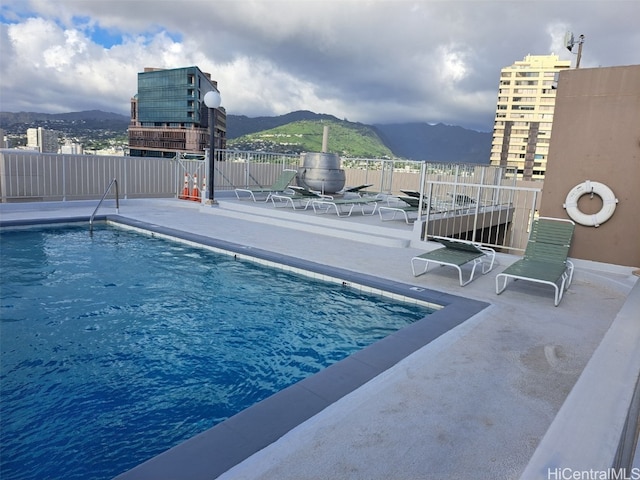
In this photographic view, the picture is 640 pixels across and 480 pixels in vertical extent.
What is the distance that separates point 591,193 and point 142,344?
731cm

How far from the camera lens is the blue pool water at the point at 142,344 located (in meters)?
2.62

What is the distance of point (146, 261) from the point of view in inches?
267

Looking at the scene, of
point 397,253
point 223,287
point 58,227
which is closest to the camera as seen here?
point 223,287

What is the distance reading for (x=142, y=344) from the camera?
13.0ft

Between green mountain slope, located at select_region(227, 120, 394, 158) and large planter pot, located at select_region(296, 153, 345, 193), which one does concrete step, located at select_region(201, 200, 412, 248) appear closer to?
large planter pot, located at select_region(296, 153, 345, 193)

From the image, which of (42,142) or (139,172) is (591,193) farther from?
(42,142)

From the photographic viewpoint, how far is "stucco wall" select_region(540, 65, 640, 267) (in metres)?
7.03

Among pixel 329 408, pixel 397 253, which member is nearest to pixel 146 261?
pixel 397 253

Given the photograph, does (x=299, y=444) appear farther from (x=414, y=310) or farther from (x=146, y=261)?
(x=146, y=261)

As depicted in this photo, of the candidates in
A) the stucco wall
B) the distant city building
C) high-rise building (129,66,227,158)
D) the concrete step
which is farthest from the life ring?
high-rise building (129,66,227,158)

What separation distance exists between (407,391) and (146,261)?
16.9 ft

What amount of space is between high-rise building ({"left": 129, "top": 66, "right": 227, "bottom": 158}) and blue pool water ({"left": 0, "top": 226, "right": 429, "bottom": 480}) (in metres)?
84.9

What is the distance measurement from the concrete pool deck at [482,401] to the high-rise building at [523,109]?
97.4 metres

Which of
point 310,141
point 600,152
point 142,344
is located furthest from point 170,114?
point 142,344
